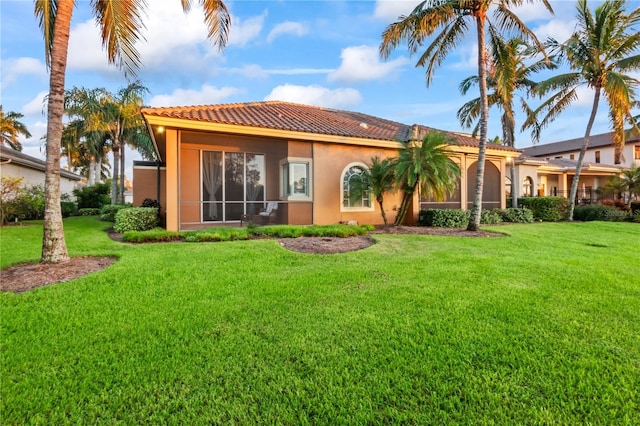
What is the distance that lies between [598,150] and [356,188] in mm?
41747

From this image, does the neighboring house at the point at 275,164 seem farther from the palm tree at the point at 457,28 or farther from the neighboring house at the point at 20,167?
the neighboring house at the point at 20,167

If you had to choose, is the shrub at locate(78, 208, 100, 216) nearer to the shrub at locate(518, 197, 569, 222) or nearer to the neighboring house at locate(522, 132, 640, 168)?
the shrub at locate(518, 197, 569, 222)

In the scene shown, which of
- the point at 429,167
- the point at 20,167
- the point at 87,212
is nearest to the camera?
the point at 429,167

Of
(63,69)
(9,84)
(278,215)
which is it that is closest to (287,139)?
(278,215)

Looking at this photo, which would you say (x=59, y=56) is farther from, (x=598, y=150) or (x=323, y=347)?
(x=598, y=150)

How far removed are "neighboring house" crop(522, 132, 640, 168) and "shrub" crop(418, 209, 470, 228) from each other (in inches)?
1144

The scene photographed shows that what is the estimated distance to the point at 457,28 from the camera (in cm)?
1111

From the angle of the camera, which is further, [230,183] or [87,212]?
[87,212]

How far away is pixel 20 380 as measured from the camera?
2439mm

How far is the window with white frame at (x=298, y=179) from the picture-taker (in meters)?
11.5

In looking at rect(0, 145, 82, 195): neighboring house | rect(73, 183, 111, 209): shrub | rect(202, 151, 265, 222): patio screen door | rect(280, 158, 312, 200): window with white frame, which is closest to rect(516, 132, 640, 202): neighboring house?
rect(280, 158, 312, 200): window with white frame

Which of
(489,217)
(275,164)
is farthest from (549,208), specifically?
(275,164)

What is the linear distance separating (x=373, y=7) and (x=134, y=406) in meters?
14.7

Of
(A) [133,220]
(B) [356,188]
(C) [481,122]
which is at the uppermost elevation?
(C) [481,122]
